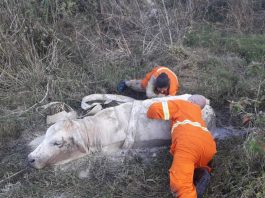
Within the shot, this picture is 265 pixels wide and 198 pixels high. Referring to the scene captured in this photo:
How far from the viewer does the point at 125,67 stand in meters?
7.42

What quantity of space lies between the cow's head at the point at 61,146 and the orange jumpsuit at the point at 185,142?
0.83 metres

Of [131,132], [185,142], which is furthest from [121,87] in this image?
[185,142]

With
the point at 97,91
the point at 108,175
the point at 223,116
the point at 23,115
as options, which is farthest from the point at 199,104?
the point at 23,115

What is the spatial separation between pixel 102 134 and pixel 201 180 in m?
1.34

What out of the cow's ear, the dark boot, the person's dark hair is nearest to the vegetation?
the dark boot

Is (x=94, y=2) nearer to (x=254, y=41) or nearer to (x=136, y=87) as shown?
(x=136, y=87)

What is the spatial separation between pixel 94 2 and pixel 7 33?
5.68 feet

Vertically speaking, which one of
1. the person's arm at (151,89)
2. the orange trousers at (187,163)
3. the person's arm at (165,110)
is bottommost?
the orange trousers at (187,163)

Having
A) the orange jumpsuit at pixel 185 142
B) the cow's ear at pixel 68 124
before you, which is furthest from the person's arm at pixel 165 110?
the cow's ear at pixel 68 124

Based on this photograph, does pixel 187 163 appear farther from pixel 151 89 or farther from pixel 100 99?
pixel 100 99

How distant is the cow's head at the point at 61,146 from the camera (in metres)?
5.12

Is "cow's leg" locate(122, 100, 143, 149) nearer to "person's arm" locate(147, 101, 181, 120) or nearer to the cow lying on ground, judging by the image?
the cow lying on ground

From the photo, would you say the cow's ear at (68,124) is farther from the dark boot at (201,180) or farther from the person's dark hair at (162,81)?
the dark boot at (201,180)

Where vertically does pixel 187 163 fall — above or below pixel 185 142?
below
